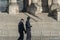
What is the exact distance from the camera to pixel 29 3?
4044cm

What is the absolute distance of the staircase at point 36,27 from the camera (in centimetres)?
2928

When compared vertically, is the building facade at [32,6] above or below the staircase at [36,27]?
above

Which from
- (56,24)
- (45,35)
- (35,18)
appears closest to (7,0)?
(35,18)

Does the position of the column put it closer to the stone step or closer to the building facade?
the building facade

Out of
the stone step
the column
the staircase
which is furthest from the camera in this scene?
the column

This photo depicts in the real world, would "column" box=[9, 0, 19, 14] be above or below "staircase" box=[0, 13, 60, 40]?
above

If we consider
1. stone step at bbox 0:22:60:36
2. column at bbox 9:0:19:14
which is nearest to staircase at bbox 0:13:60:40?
stone step at bbox 0:22:60:36

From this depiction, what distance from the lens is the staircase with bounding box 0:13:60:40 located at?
96.1ft

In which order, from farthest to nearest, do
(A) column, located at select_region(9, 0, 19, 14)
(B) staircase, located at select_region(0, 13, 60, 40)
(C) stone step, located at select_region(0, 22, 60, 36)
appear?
(A) column, located at select_region(9, 0, 19, 14)
(C) stone step, located at select_region(0, 22, 60, 36)
(B) staircase, located at select_region(0, 13, 60, 40)

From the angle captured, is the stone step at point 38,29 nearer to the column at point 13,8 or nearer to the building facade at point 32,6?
the building facade at point 32,6

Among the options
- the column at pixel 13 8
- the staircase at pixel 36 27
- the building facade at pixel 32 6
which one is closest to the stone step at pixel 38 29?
the staircase at pixel 36 27

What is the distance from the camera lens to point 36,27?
34125 millimetres

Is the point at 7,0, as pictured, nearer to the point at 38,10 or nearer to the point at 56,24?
the point at 38,10

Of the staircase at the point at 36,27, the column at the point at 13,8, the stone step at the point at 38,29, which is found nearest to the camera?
the staircase at the point at 36,27
